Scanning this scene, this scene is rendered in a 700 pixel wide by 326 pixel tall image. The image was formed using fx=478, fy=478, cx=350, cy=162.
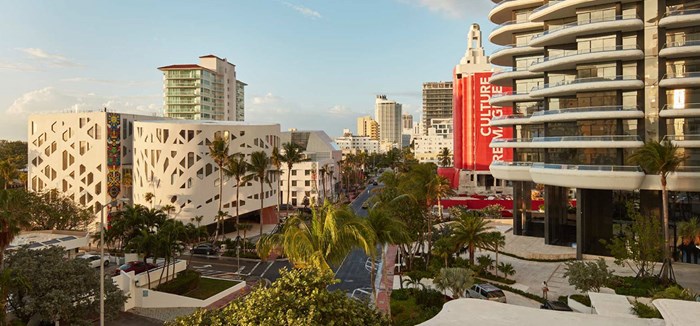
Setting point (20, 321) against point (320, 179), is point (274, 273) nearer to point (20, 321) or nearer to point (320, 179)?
point (20, 321)

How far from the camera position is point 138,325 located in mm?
34188

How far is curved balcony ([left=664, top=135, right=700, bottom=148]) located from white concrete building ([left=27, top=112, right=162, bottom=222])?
6950cm

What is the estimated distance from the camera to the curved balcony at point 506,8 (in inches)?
2260

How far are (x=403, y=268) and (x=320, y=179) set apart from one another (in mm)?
63465

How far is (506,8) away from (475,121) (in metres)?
48.6

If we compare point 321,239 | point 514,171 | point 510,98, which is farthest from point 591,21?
point 321,239

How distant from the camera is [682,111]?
4247cm

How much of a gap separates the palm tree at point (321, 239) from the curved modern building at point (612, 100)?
30221mm

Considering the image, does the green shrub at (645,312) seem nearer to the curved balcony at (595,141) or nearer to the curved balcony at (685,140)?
the curved balcony at (595,141)

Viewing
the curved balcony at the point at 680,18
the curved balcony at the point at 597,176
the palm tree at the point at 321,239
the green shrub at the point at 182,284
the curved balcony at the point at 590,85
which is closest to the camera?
the palm tree at the point at 321,239

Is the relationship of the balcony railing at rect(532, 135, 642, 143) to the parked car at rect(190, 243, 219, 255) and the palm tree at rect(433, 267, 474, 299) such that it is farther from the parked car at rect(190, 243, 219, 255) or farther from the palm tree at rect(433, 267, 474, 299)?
the parked car at rect(190, 243, 219, 255)

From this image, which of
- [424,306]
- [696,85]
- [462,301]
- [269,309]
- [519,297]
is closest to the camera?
[269,309]

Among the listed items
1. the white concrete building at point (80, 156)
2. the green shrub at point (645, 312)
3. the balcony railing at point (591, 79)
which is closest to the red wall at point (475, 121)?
the balcony railing at point (591, 79)

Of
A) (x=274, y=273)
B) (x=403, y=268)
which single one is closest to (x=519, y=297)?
(x=403, y=268)
